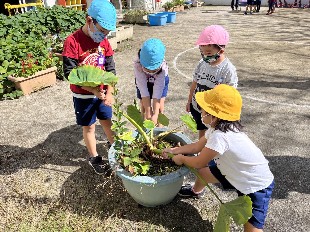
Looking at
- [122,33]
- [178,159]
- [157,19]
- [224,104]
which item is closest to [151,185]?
[178,159]

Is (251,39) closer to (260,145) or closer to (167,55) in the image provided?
(167,55)

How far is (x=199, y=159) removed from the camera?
220 centimetres

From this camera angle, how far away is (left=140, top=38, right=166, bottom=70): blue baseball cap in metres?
2.70

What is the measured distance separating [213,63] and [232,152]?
1057 millimetres

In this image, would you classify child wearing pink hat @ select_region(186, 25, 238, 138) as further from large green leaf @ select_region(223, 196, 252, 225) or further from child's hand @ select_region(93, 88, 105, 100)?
large green leaf @ select_region(223, 196, 252, 225)

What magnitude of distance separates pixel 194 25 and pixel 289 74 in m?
7.10

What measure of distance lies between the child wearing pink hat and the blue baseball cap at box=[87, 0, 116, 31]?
2.61 ft

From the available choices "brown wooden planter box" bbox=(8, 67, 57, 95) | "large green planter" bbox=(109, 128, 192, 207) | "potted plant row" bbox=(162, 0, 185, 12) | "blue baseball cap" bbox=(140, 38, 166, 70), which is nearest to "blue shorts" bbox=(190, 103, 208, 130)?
"blue baseball cap" bbox=(140, 38, 166, 70)

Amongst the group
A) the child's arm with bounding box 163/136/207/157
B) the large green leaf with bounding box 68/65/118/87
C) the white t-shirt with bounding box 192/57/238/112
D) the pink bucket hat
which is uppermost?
the pink bucket hat

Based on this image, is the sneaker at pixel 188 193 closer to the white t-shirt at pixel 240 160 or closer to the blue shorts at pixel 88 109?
the white t-shirt at pixel 240 160

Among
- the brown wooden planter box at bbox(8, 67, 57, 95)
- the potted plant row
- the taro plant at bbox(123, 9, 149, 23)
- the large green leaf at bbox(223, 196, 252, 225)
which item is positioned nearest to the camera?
the large green leaf at bbox(223, 196, 252, 225)

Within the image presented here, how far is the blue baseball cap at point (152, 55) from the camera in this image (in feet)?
8.86

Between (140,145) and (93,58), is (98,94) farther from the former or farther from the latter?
(140,145)

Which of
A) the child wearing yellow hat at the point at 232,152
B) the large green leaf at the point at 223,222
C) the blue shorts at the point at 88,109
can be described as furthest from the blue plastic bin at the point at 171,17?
the large green leaf at the point at 223,222
